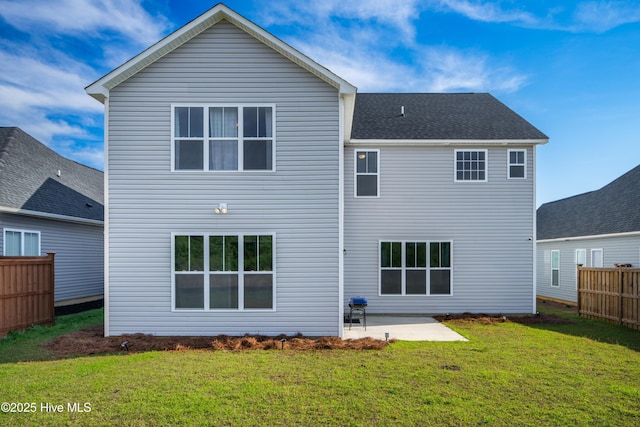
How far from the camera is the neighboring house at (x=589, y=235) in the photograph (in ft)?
45.3

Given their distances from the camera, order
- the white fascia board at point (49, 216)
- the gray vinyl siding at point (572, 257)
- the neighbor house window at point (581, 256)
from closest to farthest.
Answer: the white fascia board at point (49, 216), the gray vinyl siding at point (572, 257), the neighbor house window at point (581, 256)

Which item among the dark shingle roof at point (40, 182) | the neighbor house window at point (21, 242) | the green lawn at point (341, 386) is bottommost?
the green lawn at point (341, 386)

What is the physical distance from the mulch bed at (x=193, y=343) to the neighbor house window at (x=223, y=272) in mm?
761

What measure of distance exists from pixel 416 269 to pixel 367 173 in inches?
139

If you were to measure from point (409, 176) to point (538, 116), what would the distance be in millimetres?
7366

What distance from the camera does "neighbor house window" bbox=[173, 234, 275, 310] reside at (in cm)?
873

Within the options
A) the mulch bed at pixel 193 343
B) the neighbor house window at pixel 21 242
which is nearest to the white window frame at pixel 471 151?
the mulch bed at pixel 193 343

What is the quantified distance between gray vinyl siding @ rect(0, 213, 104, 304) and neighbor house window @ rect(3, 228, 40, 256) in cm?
16

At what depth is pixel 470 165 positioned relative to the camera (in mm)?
12383

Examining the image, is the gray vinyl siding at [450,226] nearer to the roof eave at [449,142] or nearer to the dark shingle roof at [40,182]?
the roof eave at [449,142]

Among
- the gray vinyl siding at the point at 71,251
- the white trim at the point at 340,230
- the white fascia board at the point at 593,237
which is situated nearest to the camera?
the white trim at the point at 340,230

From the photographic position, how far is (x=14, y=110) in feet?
64.8

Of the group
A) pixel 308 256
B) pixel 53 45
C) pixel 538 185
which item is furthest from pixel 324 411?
pixel 53 45

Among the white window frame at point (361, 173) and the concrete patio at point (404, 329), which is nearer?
the concrete patio at point (404, 329)
